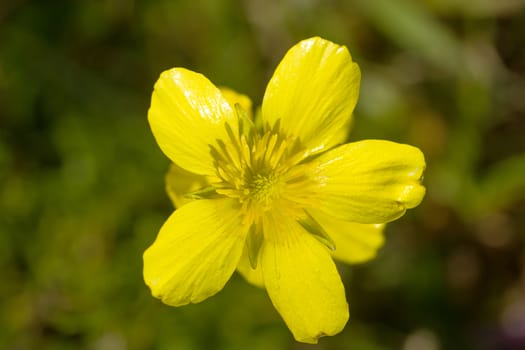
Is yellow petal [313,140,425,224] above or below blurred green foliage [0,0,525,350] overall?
above

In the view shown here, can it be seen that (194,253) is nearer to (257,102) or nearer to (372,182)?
(372,182)

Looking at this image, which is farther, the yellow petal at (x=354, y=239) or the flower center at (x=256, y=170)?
the yellow petal at (x=354, y=239)

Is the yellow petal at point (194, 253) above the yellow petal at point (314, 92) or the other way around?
the other way around

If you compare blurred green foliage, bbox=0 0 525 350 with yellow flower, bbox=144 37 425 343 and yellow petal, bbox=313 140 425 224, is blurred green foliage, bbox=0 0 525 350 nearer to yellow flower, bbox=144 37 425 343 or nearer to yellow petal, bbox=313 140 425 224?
yellow flower, bbox=144 37 425 343

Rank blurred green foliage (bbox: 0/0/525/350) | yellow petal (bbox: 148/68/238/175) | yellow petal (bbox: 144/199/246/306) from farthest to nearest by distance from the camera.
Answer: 1. blurred green foliage (bbox: 0/0/525/350)
2. yellow petal (bbox: 148/68/238/175)
3. yellow petal (bbox: 144/199/246/306)

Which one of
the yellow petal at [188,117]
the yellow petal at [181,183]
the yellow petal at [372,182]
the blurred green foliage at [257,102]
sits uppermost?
the yellow petal at [188,117]

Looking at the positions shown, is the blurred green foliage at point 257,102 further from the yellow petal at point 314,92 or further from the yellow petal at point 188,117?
the yellow petal at point 314,92

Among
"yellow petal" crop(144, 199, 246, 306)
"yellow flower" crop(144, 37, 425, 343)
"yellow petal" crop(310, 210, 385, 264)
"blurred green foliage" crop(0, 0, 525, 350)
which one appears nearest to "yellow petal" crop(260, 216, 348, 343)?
"yellow flower" crop(144, 37, 425, 343)

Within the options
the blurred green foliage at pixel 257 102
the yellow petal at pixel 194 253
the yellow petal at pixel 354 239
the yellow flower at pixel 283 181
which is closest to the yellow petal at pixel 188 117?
the yellow flower at pixel 283 181
